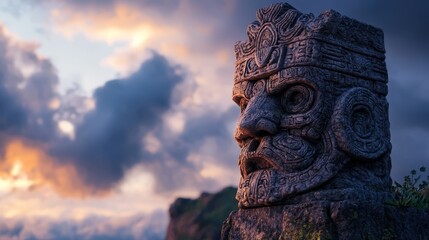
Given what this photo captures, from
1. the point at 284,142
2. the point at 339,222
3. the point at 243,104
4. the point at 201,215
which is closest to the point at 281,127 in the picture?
the point at 284,142

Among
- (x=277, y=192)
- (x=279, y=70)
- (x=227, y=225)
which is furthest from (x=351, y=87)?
(x=227, y=225)

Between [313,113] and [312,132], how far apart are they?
254 millimetres

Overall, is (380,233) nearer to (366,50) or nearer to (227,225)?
(227,225)

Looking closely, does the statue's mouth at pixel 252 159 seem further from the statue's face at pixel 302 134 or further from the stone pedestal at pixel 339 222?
the stone pedestal at pixel 339 222

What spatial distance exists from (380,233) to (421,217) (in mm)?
884

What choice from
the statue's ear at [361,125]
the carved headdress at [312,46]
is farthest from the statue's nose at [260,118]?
the statue's ear at [361,125]

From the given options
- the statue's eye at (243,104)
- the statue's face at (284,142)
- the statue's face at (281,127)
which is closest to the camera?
the statue's face at (284,142)

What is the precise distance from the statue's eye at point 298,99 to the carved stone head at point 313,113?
0.01m

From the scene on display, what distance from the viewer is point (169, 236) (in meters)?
36.8

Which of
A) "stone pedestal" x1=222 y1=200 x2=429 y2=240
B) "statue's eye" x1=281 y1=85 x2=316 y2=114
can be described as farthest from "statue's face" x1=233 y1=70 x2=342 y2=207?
"stone pedestal" x1=222 y1=200 x2=429 y2=240

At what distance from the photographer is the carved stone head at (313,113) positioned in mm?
7734

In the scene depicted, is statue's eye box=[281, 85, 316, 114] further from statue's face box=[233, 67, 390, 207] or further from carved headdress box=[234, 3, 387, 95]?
carved headdress box=[234, 3, 387, 95]

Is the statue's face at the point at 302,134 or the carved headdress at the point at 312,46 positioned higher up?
the carved headdress at the point at 312,46

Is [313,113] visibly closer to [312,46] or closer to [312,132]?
[312,132]
